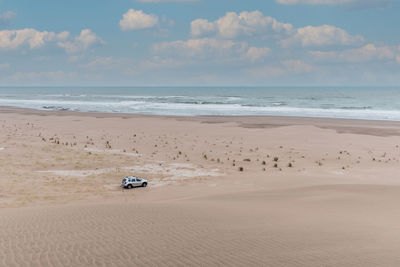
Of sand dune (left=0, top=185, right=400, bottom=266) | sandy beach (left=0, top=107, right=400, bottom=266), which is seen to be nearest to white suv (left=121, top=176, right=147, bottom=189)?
sandy beach (left=0, top=107, right=400, bottom=266)

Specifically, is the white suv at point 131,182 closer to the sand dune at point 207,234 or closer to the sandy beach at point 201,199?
the sandy beach at point 201,199

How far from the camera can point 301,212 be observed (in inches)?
560

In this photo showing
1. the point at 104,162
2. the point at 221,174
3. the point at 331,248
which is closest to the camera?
the point at 331,248

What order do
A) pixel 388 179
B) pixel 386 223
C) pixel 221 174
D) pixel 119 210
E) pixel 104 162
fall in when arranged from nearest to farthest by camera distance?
pixel 386 223 → pixel 119 210 → pixel 388 179 → pixel 221 174 → pixel 104 162

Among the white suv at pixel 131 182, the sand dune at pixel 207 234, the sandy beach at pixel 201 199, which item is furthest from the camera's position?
the white suv at pixel 131 182

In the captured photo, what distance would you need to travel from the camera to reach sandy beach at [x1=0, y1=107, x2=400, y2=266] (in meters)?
8.77

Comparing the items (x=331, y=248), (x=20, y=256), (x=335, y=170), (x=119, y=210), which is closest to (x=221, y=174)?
(x=335, y=170)

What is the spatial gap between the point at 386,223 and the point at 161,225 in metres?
7.44

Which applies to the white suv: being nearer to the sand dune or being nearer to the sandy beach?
the sandy beach

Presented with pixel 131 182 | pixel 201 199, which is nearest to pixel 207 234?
pixel 201 199

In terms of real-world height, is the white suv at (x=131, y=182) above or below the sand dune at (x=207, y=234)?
below

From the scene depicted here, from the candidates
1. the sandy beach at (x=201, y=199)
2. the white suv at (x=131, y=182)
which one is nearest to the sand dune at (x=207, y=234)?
the sandy beach at (x=201, y=199)

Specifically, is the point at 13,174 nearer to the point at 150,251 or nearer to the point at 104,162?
the point at 104,162

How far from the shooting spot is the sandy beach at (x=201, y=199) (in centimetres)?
877
